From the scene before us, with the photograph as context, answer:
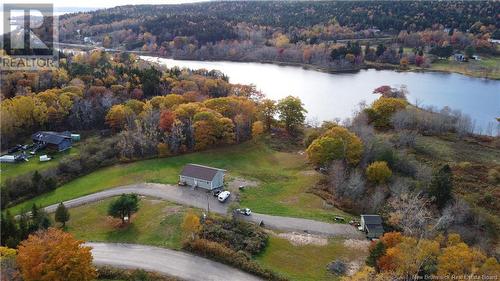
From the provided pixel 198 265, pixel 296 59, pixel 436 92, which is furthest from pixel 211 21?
pixel 198 265

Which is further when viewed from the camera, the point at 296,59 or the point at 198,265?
the point at 296,59

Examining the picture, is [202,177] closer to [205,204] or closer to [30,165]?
[205,204]

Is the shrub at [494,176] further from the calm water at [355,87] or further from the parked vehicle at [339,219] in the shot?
the calm water at [355,87]

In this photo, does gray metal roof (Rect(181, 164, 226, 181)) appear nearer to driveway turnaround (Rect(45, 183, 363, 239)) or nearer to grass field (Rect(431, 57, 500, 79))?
driveway turnaround (Rect(45, 183, 363, 239))

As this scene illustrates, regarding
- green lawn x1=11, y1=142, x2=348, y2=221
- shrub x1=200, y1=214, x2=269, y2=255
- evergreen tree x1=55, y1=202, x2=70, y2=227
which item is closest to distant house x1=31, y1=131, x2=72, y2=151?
green lawn x1=11, y1=142, x2=348, y2=221

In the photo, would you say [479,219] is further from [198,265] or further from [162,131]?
[162,131]

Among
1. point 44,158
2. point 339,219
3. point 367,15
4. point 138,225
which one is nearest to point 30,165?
point 44,158

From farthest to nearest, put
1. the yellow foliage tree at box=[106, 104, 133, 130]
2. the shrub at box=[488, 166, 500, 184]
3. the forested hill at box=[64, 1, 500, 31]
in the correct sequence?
1. the forested hill at box=[64, 1, 500, 31]
2. the yellow foliage tree at box=[106, 104, 133, 130]
3. the shrub at box=[488, 166, 500, 184]
